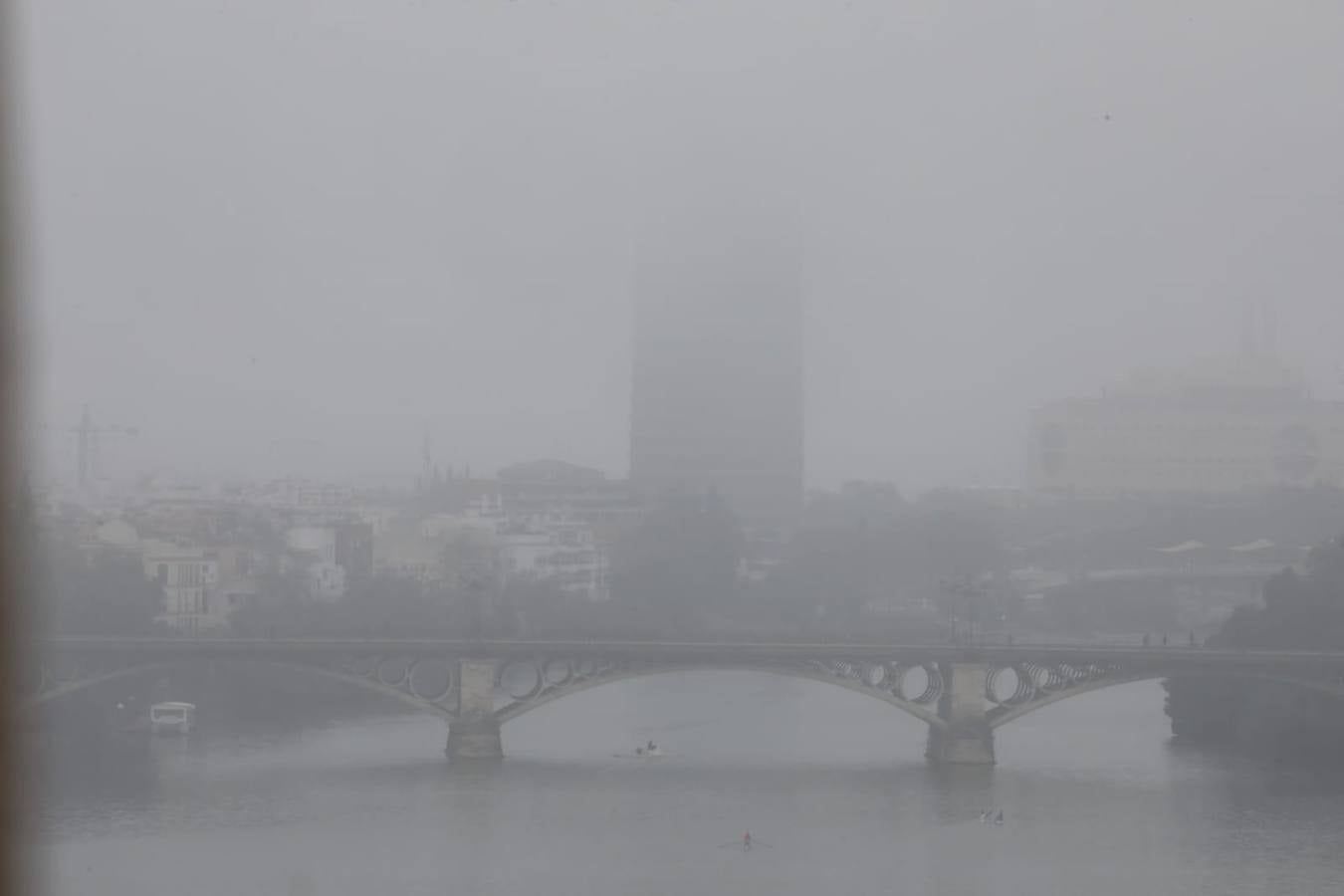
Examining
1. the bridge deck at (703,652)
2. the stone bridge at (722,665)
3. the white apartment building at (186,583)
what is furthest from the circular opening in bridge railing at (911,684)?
the white apartment building at (186,583)

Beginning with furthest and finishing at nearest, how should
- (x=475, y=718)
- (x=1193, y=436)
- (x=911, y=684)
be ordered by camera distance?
→ (x=1193, y=436)
(x=911, y=684)
(x=475, y=718)

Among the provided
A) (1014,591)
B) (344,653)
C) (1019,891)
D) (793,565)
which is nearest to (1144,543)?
(1014,591)

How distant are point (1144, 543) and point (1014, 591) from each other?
7.48m

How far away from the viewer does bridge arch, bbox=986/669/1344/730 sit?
64.9 ft

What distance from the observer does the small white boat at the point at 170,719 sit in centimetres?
2206

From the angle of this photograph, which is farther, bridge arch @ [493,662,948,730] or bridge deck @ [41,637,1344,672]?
bridge arch @ [493,662,948,730]

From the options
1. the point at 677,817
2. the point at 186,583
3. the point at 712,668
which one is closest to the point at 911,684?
the point at 712,668

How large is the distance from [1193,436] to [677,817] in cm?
4201

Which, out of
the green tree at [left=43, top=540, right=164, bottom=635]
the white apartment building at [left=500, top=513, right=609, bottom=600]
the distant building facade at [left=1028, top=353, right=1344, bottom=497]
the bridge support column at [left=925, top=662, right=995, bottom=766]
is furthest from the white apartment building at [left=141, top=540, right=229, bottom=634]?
the distant building facade at [left=1028, top=353, right=1344, bottom=497]

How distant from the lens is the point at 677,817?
17547 mm

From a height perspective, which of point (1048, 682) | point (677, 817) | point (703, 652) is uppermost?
point (703, 652)

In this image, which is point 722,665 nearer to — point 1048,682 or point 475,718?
point 475,718

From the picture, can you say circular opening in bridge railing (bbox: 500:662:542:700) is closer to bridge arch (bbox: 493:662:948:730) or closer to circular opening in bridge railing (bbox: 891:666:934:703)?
circular opening in bridge railing (bbox: 891:666:934:703)

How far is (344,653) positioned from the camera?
20219 mm
